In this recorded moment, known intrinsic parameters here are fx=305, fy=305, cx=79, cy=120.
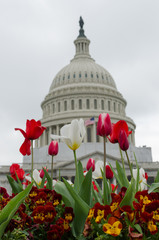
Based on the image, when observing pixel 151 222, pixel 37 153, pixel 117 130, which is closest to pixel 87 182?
pixel 151 222

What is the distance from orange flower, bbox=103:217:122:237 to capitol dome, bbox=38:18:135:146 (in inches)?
2651

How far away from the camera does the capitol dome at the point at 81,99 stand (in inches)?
2928

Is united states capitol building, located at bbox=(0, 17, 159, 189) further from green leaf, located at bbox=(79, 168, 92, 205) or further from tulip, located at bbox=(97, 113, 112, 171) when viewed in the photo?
green leaf, located at bbox=(79, 168, 92, 205)

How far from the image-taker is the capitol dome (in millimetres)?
74375

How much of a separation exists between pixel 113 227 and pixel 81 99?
76.0 metres

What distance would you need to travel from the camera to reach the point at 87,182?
3016 millimetres

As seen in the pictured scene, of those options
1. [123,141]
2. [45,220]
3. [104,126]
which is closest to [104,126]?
[104,126]

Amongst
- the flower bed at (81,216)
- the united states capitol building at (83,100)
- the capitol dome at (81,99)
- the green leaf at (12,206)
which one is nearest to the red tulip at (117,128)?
the flower bed at (81,216)

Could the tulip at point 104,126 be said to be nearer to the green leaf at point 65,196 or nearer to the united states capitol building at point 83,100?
the green leaf at point 65,196

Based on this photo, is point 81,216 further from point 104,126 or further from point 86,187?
point 104,126

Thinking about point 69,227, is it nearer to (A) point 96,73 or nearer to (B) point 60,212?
(B) point 60,212

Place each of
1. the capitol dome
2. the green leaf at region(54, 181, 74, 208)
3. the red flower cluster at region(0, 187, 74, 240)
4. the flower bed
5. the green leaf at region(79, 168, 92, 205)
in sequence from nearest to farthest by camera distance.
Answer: the flower bed
the red flower cluster at region(0, 187, 74, 240)
the green leaf at region(79, 168, 92, 205)
the green leaf at region(54, 181, 74, 208)
the capitol dome

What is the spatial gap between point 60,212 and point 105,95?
7722 centimetres

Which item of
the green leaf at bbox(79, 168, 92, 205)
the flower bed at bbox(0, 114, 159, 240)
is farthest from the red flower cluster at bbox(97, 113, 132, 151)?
the green leaf at bbox(79, 168, 92, 205)
